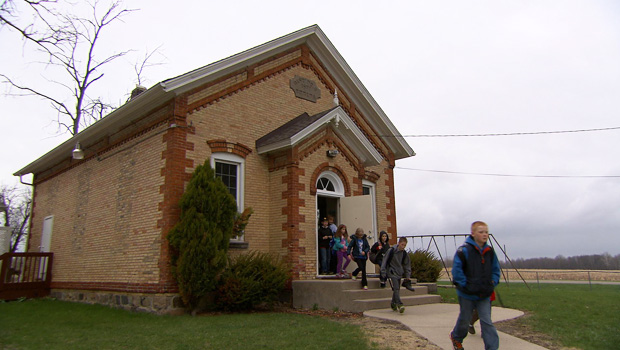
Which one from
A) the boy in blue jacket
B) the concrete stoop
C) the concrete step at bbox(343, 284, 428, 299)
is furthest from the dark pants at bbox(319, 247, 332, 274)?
the boy in blue jacket

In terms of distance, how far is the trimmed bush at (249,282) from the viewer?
10.9 metres

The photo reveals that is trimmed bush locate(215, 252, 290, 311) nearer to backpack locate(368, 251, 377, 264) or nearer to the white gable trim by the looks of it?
backpack locate(368, 251, 377, 264)

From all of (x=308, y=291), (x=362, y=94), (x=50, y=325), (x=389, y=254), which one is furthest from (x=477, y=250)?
(x=362, y=94)

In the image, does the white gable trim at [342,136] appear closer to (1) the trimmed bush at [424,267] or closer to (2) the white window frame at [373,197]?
(2) the white window frame at [373,197]

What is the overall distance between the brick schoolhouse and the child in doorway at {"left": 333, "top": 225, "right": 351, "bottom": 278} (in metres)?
0.63

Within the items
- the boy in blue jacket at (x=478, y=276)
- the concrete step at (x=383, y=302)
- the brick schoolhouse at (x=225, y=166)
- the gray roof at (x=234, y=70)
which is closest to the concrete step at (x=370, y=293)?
the concrete step at (x=383, y=302)

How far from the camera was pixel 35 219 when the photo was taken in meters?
19.7

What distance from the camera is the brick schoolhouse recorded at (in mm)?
11961

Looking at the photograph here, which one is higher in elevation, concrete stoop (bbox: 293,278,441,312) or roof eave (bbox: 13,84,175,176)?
roof eave (bbox: 13,84,175,176)

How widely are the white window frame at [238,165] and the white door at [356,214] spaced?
10.1 feet

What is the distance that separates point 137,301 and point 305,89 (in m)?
8.29

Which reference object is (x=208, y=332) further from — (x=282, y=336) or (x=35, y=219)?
(x=35, y=219)

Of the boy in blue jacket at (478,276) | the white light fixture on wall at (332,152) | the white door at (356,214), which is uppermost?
the white light fixture on wall at (332,152)

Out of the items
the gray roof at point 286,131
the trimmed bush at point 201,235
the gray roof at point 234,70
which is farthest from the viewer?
the gray roof at point 286,131
